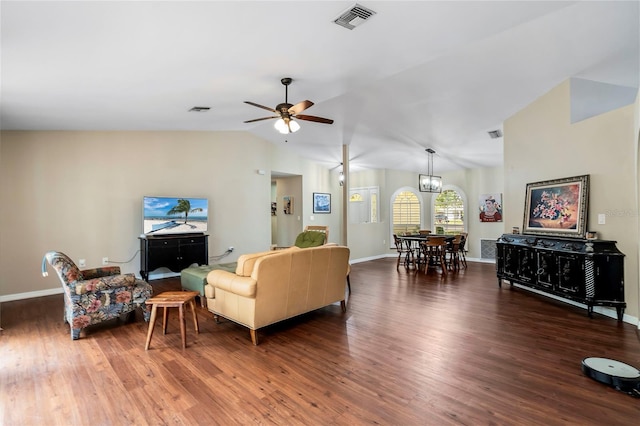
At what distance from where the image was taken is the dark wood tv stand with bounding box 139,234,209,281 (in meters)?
5.62

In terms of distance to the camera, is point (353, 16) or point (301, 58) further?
point (301, 58)

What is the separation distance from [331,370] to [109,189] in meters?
→ 5.21

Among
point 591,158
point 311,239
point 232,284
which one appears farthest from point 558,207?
point 232,284

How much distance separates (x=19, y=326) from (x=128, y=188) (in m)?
2.79

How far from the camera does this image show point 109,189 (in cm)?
570

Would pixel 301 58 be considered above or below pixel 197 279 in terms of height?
above

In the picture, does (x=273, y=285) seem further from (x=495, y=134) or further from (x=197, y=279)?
(x=495, y=134)

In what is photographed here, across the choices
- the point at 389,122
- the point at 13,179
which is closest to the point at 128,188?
the point at 13,179

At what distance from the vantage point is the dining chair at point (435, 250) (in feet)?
22.6

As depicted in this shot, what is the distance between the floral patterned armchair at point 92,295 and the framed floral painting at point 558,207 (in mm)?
5552

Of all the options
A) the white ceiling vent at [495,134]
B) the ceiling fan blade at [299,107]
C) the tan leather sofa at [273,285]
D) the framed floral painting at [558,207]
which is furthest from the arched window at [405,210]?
the ceiling fan blade at [299,107]

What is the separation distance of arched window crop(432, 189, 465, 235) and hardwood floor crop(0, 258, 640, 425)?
208 inches

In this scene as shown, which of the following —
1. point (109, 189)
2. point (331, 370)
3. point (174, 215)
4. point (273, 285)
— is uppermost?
point (109, 189)

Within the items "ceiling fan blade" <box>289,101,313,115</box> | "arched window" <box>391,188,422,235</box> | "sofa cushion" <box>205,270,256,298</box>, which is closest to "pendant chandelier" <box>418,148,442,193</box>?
"arched window" <box>391,188,422,235</box>
